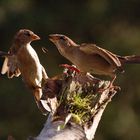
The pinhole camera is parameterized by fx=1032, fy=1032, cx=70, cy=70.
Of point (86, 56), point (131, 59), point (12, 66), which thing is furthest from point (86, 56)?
point (12, 66)

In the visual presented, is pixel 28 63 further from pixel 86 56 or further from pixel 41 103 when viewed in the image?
pixel 86 56

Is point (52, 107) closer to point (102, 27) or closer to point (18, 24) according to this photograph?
point (18, 24)

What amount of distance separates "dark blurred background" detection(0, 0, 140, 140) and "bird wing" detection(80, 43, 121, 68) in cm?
882

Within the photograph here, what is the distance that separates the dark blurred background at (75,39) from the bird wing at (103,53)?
882cm

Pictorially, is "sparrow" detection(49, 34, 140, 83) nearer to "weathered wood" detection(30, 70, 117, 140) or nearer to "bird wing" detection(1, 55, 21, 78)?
"weathered wood" detection(30, 70, 117, 140)

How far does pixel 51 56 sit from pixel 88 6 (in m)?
1.68

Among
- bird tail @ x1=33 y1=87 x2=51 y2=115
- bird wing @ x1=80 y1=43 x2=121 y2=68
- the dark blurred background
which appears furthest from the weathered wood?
the dark blurred background

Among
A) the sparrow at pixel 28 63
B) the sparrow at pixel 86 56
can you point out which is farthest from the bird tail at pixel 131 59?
the sparrow at pixel 28 63

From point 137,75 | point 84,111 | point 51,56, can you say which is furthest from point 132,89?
point 84,111

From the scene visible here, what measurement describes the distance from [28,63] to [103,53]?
560mm

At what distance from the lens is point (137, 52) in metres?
16.0

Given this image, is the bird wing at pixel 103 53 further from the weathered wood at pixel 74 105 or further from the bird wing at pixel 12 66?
the bird wing at pixel 12 66

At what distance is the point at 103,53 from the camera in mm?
5820

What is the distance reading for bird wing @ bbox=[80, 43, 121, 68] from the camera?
5.66 meters
